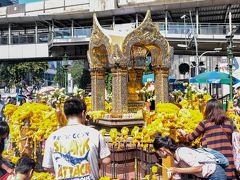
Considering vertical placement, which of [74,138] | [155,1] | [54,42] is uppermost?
[155,1]

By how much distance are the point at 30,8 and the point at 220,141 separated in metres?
49.0

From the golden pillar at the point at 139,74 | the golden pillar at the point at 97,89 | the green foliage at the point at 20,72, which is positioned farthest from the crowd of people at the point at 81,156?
the green foliage at the point at 20,72

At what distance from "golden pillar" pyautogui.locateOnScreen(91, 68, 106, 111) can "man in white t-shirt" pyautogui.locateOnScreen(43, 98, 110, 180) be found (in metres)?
7.33

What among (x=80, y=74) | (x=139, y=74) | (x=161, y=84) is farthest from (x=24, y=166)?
(x=80, y=74)

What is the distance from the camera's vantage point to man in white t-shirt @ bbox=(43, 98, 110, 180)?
3.09 m

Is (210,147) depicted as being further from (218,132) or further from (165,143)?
(165,143)

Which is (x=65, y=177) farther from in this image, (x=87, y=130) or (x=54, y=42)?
(x=54, y=42)

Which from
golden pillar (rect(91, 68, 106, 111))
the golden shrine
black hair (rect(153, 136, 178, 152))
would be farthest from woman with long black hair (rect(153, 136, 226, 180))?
golden pillar (rect(91, 68, 106, 111))

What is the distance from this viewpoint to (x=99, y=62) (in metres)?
10.4

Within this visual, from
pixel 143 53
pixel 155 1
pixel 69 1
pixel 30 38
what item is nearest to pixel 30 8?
pixel 69 1

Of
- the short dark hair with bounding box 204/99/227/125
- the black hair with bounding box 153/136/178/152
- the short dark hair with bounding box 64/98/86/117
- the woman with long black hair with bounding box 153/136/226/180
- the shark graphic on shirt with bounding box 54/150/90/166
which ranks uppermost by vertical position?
the short dark hair with bounding box 64/98/86/117

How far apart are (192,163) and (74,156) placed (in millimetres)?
1296

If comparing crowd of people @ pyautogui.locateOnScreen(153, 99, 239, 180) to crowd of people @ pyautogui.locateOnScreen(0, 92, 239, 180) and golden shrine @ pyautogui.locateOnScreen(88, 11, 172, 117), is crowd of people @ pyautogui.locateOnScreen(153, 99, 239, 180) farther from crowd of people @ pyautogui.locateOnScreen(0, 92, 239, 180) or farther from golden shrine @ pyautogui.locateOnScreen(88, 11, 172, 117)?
golden shrine @ pyautogui.locateOnScreen(88, 11, 172, 117)

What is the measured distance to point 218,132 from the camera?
405 centimetres
